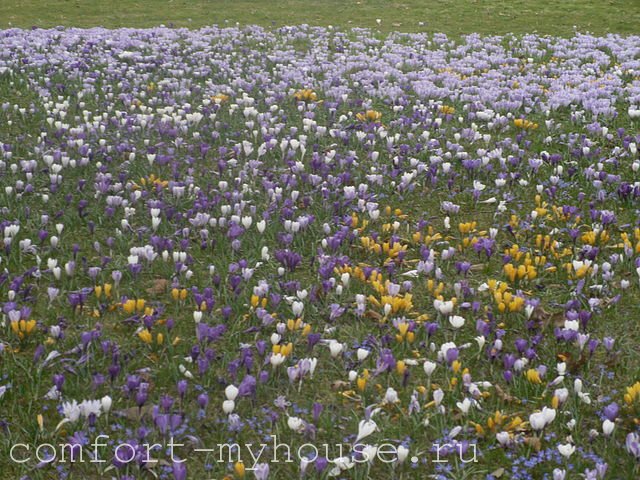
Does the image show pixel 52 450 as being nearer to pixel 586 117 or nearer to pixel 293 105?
pixel 293 105

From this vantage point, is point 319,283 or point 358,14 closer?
point 319,283

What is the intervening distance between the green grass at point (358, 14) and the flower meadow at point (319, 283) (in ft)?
30.0

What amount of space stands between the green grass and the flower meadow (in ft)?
30.0

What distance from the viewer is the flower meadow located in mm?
4238

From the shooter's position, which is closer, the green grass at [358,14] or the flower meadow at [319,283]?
the flower meadow at [319,283]

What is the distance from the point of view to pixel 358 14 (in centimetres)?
2248

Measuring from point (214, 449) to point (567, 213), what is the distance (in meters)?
4.64

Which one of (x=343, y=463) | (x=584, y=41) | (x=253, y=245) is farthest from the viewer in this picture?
(x=584, y=41)

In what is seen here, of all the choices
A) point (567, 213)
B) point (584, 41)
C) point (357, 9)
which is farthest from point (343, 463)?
point (357, 9)

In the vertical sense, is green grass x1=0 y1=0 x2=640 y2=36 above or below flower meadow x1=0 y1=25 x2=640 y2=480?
above

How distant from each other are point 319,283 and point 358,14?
1806 centimetres

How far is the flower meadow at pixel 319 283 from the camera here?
4.24 meters

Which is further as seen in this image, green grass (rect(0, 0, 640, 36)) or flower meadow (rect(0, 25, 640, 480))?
green grass (rect(0, 0, 640, 36))

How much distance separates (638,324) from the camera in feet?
18.3
